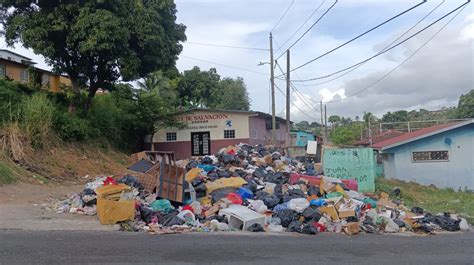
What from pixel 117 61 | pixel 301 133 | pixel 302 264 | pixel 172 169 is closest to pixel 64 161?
pixel 117 61

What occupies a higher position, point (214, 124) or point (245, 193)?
point (214, 124)

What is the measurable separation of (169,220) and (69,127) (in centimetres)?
1224

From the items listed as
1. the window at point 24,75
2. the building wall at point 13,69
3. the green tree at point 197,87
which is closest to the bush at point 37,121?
the building wall at point 13,69

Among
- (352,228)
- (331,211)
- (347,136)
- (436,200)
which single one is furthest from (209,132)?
(347,136)

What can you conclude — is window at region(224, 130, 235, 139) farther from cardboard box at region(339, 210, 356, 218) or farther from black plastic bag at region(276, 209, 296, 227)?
cardboard box at region(339, 210, 356, 218)

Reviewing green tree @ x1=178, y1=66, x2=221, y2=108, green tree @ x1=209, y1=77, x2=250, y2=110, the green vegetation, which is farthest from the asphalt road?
green tree @ x1=209, y1=77, x2=250, y2=110

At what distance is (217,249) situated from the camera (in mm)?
7402

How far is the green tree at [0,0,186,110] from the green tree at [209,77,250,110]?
85.7 ft

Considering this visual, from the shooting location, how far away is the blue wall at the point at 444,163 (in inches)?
904

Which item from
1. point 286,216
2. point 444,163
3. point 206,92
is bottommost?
point 286,216

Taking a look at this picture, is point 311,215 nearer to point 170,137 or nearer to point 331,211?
point 331,211

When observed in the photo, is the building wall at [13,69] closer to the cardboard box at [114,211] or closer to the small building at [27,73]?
the small building at [27,73]

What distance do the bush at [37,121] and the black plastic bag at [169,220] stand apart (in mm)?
10003

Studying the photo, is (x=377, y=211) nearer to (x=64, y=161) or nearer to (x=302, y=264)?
(x=302, y=264)
